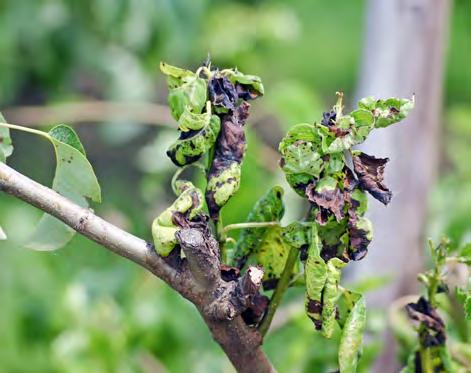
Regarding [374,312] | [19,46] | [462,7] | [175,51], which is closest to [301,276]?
[374,312]

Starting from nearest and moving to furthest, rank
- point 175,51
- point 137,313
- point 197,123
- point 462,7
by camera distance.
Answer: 1. point 197,123
2. point 137,313
3. point 175,51
4. point 462,7

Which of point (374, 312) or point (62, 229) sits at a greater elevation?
point (374, 312)

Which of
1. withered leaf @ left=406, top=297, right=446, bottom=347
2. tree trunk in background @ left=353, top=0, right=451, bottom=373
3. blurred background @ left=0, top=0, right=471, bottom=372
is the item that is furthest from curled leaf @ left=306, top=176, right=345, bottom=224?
tree trunk in background @ left=353, top=0, right=451, bottom=373

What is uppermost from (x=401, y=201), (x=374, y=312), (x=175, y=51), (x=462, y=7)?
(x=462, y=7)

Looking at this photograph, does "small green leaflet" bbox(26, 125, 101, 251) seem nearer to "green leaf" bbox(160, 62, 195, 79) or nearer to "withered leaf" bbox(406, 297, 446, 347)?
"green leaf" bbox(160, 62, 195, 79)

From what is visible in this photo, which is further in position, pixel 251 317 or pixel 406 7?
pixel 406 7

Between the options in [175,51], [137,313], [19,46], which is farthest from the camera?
[19,46]

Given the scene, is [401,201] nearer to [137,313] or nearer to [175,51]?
[137,313]
